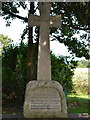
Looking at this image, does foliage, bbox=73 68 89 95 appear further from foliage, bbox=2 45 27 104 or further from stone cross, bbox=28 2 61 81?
stone cross, bbox=28 2 61 81

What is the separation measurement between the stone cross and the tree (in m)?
1.92

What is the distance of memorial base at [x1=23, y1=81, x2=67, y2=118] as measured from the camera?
17.6ft

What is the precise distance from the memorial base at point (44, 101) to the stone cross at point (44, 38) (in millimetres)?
296

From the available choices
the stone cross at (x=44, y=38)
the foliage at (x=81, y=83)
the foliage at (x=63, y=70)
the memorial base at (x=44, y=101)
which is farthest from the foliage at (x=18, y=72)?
the memorial base at (x=44, y=101)

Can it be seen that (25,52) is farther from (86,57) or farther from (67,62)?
(86,57)

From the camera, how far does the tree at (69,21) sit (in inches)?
316

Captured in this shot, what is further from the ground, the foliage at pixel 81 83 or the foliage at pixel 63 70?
the foliage at pixel 63 70

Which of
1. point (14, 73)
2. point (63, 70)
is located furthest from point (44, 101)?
point (63, 70)

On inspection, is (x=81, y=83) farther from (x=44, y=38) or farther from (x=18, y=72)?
(x=44, y=38)

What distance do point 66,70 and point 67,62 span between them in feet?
1.15

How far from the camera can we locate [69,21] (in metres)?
8.35

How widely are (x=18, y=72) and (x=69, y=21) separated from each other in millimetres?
2625

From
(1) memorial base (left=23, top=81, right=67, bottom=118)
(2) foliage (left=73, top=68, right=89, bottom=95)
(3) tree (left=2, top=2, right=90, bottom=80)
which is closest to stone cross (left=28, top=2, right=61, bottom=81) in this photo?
(1) memorial base (left=23, top=81, right=67, bottom=118)

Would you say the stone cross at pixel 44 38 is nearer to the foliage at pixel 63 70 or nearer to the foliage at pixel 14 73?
the foliage at pixel 14 73
